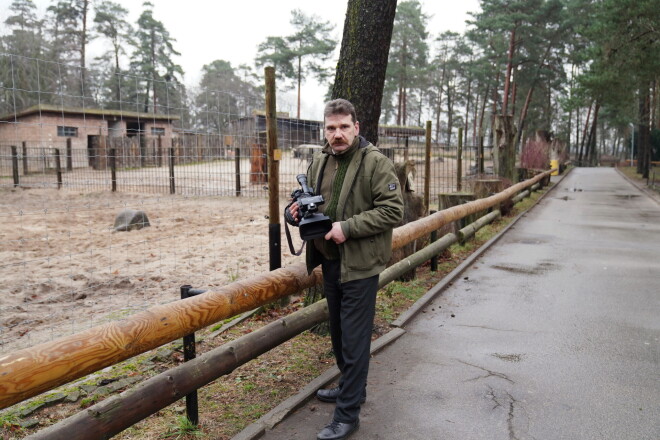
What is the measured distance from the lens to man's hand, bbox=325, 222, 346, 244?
2.95 meters

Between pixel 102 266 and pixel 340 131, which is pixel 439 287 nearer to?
pixel 340 131

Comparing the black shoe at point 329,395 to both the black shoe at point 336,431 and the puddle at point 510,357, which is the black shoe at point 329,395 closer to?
the black shoe at point 336,431

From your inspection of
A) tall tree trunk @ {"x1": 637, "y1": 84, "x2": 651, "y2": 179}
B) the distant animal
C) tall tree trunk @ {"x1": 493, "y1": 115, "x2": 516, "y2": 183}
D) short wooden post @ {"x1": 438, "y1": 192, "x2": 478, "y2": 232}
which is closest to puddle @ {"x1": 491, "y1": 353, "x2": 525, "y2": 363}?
short wooden post @ {"x1": 438, "y1": 192, "x2": 478, "y2": 232}

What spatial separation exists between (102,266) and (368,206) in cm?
590

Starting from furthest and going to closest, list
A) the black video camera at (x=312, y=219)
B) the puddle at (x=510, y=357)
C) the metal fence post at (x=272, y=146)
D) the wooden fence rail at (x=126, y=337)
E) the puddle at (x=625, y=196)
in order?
the puddle at (x=625, y=196) → the metal fence post at (x=272, y=146) → the puddle at (x=510, y=357) → the black video camera at (x=312, y=219) → the wooden fence rail at (x=126, y=337)

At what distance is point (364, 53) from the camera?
Answer: 4.79 metres

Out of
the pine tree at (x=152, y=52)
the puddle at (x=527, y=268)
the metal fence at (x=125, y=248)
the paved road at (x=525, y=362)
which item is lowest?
the paved road at (x=525, y=362)

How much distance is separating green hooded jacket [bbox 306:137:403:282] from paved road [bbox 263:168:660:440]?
1.04m

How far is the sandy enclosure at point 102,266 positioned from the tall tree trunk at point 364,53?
2.54 m

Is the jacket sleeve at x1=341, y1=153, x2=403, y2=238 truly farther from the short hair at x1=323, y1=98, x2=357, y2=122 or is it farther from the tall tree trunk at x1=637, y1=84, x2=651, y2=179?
the tall tree trunk at x1=637, y1=84, x2=651, y2=179

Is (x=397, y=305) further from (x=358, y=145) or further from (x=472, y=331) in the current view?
(x=358, y=145)

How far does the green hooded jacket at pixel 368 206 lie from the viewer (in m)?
3.05

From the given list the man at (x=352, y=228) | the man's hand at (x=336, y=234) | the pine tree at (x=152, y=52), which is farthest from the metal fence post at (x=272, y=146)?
the pine tree at (x=152, y=52)

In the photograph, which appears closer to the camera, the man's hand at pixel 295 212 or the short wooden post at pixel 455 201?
the man's hand at pixel 295 212
